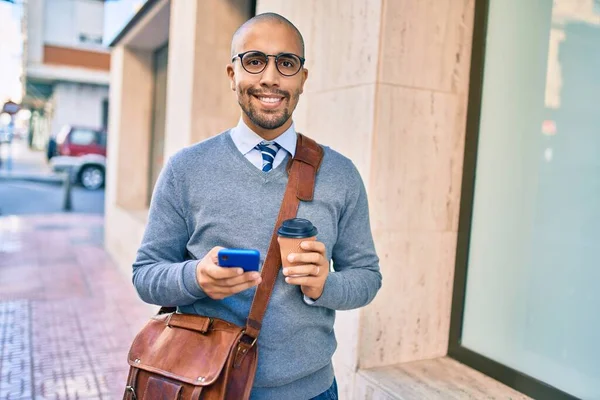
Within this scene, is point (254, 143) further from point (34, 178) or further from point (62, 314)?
point (34, 178)

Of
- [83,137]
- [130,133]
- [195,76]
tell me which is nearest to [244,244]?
[195,76]

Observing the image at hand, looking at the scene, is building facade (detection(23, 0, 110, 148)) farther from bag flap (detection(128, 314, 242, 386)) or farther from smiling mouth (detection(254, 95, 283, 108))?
bag flap (detection(128, 314, 242, 386))

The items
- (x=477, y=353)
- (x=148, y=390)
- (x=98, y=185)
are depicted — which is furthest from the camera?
(x=98, y=185)

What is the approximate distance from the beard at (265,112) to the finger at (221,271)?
1.75 ft

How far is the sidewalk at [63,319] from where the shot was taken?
13.9 feet

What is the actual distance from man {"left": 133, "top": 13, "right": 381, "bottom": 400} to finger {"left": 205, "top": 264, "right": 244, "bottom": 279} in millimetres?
220

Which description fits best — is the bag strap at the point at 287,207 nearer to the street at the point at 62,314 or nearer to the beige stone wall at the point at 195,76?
the street at the point at 62,314

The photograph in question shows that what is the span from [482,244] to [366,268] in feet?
4.91

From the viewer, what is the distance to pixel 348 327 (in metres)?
3.09

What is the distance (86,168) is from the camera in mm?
19906

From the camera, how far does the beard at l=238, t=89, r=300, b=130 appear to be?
5.72 feet

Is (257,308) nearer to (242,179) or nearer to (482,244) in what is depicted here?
(242,179)

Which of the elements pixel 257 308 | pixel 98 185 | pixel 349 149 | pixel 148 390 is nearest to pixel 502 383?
pixel 349 149

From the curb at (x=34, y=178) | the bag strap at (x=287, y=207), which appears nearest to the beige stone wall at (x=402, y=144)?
the bag strap at (x=287, y=207)
